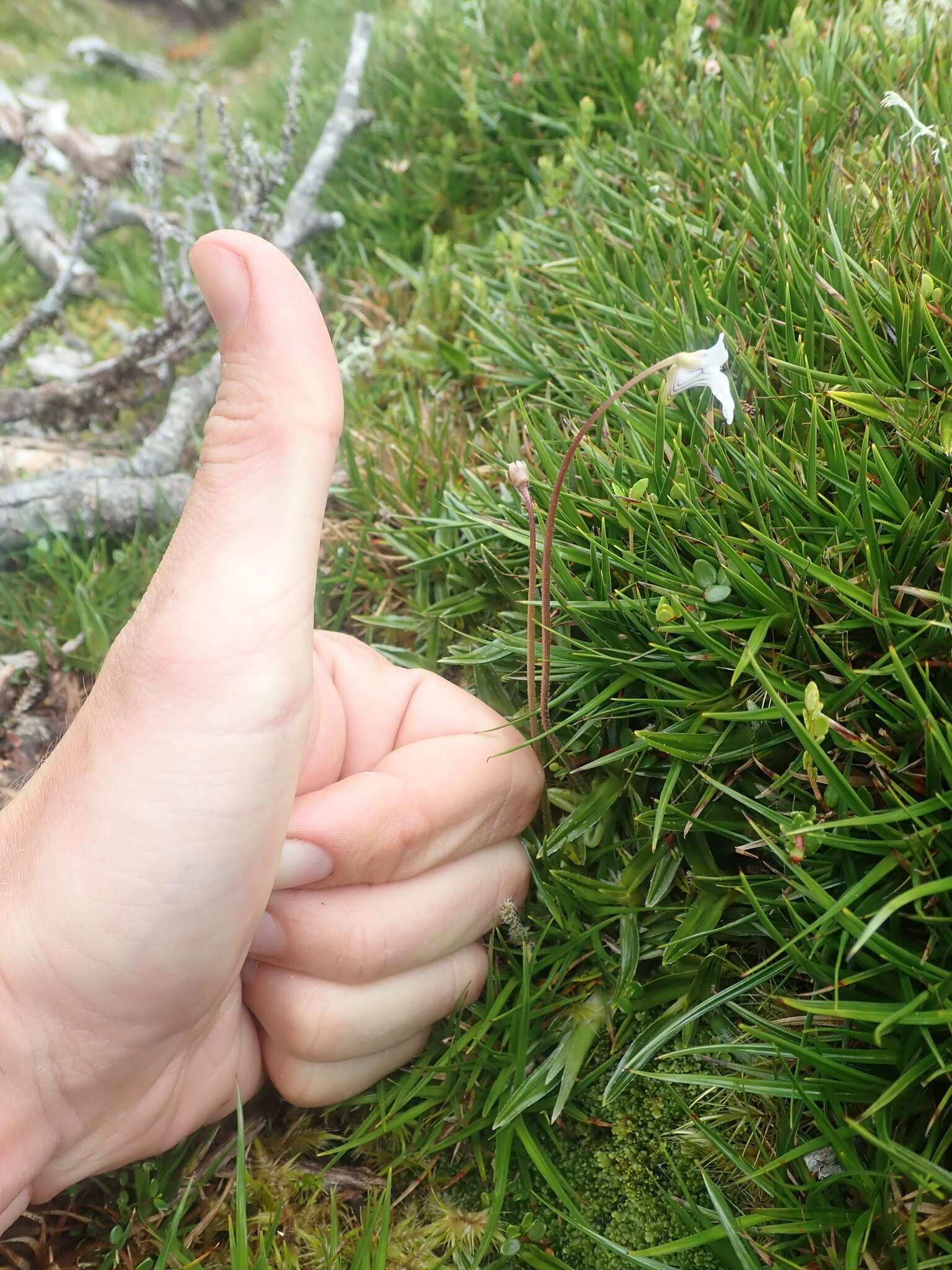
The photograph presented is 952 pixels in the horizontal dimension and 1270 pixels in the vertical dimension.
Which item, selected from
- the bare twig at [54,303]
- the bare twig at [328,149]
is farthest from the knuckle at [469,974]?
the bare twig at [54,303]

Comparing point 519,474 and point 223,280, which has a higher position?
point 223,280

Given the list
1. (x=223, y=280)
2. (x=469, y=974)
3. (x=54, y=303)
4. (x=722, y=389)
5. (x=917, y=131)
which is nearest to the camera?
(x=223, y=280)

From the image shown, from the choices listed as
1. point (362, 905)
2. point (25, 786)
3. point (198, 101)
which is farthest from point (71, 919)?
point (198, 101)

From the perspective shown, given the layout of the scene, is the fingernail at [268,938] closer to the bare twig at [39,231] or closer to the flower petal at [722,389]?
the flower petal at [722,389]

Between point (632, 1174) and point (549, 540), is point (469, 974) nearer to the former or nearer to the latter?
point (632, 1174)

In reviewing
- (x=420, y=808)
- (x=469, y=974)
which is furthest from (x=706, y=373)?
(x=469, y=974)

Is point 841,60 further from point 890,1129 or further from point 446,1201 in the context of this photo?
point 446,1201
